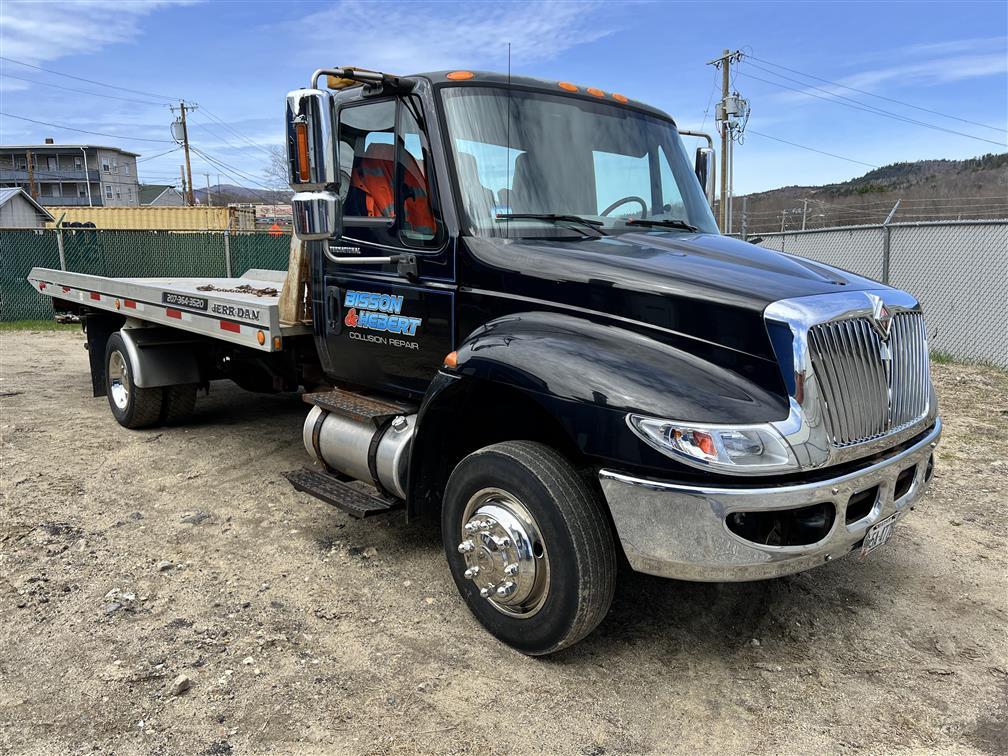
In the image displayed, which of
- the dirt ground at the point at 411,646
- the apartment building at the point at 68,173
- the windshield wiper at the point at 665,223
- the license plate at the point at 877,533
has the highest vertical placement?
the apartment building at the point at 68,173

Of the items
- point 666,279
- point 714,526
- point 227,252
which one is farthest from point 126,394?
point 227,252

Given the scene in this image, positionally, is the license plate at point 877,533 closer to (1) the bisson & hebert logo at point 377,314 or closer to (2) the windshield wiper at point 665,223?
(2) the windshield wiper at point 665,223

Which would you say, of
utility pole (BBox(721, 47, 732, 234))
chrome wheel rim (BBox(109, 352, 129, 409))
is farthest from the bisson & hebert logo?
utility pole (BBox(721, 47, 732, 234))

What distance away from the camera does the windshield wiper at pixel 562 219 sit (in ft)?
11.8

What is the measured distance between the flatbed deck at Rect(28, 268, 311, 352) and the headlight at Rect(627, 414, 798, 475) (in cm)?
288

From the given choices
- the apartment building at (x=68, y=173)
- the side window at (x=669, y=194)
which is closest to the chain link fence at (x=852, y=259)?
the side window at (x=669, y=194)

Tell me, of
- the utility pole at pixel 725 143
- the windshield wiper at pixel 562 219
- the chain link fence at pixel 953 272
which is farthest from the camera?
the utility pole at pixel 725 143

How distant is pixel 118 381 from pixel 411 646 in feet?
15.9

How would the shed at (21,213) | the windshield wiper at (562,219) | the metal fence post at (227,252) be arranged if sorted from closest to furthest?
the windshield wiper at (562,219) → the metal fence post at (227,252) → the shed at (21,213)

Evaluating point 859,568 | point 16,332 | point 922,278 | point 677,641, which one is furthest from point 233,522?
point 16,332

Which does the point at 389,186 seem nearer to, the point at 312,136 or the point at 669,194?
the point at 312,136

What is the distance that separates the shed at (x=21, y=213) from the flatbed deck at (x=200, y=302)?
45.6 meters

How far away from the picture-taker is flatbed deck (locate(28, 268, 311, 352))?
4719 mm

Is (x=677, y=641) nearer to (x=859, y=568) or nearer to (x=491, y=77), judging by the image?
(x=859, y=568)
